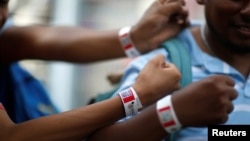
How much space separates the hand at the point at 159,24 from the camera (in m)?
1.54

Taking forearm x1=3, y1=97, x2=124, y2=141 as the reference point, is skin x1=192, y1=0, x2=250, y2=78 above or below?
above

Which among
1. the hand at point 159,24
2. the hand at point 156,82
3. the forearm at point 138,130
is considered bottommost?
the forearm at point 138,130

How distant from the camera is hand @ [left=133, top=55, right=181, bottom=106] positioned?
1.24 m

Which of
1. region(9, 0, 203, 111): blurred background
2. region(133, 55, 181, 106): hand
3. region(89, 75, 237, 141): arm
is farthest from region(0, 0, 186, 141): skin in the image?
region(9, 0, 203, 111): blurred background

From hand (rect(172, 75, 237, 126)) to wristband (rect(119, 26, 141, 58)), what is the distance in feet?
1.64

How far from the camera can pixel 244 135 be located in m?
1.19

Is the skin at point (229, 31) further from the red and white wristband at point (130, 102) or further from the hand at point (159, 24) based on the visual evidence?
the red and white wristband at point (130, 102)

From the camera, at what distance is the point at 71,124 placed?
1.20m

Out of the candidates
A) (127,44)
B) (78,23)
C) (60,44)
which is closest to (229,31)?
(127,44)

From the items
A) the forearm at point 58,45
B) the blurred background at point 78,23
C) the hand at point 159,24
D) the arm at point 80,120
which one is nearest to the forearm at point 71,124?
the arm at point 80,120

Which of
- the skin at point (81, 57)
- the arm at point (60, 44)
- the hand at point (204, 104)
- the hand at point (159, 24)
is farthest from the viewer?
the arm at point (60, 44)

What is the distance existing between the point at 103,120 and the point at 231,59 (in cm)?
48

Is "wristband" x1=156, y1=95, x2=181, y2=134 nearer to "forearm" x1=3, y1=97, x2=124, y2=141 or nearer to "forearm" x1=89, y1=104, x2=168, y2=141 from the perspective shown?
"forearm" x1=89, y1=104, x2=168, y2=141

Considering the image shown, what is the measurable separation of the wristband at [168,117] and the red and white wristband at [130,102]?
0.11 metres
